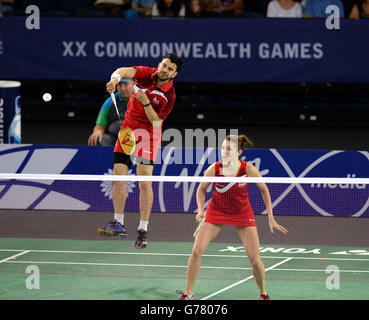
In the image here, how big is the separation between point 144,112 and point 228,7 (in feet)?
21.7

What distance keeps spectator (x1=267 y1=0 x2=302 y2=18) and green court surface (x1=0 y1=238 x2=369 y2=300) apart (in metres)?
5.15

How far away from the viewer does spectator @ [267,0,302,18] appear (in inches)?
584

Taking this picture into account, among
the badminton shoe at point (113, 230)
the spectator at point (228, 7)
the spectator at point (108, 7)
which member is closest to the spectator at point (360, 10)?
the spectator at point (228, 7)

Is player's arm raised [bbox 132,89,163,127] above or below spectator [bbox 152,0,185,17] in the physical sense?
below

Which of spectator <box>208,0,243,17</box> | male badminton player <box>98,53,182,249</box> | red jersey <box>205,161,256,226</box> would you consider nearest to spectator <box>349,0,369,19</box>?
spectator <box>208,0,243,17</box>

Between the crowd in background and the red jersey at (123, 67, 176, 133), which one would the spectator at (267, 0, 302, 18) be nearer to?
the crowd in background

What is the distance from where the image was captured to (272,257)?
35.2 feet

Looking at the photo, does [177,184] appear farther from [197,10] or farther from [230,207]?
[230,207]

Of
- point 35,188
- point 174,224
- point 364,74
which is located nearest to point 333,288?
point 174,224

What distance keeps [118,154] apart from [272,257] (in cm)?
265

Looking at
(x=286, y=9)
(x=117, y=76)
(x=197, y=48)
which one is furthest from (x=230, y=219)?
(x=286, y=9)
